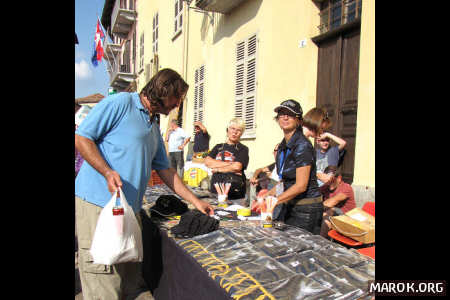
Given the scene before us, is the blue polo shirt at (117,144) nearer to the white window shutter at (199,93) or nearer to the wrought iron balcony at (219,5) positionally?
the wrought iron balcony at (219,5)

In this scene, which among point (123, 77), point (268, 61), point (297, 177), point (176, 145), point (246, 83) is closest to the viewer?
point (297, 177)

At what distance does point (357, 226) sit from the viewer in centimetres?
251

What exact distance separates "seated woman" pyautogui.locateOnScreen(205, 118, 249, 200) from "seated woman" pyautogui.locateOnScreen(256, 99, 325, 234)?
104 centimetres

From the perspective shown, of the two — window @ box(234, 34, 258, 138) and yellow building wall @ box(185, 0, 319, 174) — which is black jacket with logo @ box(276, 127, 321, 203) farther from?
window @ box(234, 34, 258, 138)

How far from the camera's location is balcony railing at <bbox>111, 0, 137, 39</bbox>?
1806cm

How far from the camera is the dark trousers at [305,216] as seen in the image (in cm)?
222

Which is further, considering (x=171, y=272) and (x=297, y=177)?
(x=297, y=177)

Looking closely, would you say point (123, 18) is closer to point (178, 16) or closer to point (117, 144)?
point (178, 16)

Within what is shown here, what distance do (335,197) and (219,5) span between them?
5.82 metres

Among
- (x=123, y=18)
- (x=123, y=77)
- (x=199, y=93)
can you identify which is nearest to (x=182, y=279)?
(x=199, y=93)

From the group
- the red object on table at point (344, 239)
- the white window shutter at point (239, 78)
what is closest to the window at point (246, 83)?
the white window shutter at point (239, 78)
